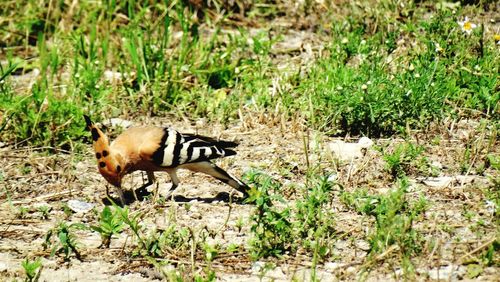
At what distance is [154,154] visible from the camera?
5223 mm

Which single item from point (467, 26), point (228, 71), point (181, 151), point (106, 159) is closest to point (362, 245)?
point (181, 151)

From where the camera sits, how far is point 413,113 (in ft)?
19.1

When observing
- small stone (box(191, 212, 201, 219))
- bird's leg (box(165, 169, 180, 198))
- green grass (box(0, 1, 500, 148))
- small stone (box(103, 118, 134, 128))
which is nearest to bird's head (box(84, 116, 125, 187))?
bird's leg (box(165, 169, 180, 198))

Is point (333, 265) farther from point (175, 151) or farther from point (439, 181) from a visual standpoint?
point (175, 151)

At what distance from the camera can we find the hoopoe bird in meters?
5.18

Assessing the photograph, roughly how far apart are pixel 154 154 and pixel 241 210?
2.05 feet

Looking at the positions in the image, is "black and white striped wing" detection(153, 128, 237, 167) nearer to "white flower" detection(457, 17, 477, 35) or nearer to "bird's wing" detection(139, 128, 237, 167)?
"bird's wing" detection(139, 128, 237, 167)

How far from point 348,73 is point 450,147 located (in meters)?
0.93

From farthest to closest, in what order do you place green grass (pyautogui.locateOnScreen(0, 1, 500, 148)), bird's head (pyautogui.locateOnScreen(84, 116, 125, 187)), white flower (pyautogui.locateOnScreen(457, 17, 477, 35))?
white flower (pyautogui.locateOnScreen(457, 17, 477, 35)), green grass (pyautogui.locateOnScreen(0, 1, 500, 148)), bird's head (pyautogui.locateOnScreen(84, 116, 125, 187))

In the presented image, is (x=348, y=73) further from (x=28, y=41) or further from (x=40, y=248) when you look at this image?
(x=28, y=41)

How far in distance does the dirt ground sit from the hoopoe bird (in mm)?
201

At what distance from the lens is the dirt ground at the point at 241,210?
4.29 metres

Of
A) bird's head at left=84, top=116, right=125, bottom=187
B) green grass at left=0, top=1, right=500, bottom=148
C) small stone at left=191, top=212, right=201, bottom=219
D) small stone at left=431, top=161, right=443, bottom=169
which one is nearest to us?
small stone at left=191, top=212, right=201, bottom=219

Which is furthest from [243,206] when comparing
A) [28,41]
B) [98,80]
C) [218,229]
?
[28,41]
